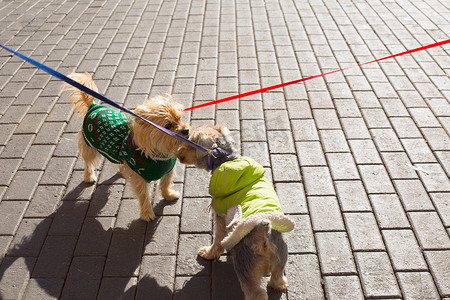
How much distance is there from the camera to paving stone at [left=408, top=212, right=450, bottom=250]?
365 cm

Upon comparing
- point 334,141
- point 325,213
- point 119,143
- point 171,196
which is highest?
point 119,143

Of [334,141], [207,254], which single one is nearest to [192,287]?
[207,254]

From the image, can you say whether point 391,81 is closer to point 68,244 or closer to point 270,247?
point 270,247

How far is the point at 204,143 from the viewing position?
3225mm

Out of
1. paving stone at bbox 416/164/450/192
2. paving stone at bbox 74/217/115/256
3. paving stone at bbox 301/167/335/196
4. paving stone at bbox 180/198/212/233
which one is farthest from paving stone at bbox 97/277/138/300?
paving stone at bbox 416/164/450/192

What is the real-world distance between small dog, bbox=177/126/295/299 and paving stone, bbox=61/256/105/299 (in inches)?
47.7

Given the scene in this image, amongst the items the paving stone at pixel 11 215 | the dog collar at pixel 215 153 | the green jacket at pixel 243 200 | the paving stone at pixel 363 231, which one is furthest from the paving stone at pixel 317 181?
the paving stone at pixel 11 215

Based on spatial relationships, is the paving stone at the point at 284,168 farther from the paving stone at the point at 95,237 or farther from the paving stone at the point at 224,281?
the paving stone at the point at 95,237

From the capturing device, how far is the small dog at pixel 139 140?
344 centimetres

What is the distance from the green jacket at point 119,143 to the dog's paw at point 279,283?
140 cm

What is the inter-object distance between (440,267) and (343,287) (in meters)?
0.90

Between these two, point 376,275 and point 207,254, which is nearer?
point 376,275

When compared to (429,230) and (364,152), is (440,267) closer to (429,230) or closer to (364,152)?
(429,230)

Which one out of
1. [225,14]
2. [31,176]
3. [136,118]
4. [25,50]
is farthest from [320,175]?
[25,50]
